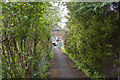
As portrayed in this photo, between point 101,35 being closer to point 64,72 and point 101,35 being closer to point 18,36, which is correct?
point 18,36

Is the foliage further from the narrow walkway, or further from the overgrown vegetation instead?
the narrow walkway

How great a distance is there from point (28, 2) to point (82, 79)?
9.23 feet

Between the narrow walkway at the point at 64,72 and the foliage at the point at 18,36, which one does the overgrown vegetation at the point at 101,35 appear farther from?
the foliage at the point at 18,36

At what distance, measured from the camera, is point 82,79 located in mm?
3771

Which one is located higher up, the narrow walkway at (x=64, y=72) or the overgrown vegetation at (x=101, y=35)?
the overgrown vegetation at (x=101, y=35)

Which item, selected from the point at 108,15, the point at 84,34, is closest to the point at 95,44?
the point at 84,34

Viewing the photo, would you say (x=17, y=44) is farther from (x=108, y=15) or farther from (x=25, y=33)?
(x=108, y=15)

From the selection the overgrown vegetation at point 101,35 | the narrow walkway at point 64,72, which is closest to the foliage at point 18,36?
the overgrown vegetation at point 101,35

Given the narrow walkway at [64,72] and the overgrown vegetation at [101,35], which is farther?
the narrow walkway at [64,72]

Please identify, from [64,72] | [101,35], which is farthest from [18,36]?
[64,72]

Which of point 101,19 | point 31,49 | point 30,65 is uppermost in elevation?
point 101,19

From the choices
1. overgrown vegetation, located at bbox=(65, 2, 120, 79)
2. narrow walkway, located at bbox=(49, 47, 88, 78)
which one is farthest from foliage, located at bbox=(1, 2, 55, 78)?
narrow walkway, located at bbox=(49, 47, 88, 78)

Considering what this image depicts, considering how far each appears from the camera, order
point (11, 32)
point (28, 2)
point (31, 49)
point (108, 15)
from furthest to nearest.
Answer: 1. point (108, 15)
2. point (31, 49)
3. point (28, 2)
4. point (11, 32)

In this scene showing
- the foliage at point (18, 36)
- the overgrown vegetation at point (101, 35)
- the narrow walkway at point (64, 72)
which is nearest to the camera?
the foliage at point (18, 36)
